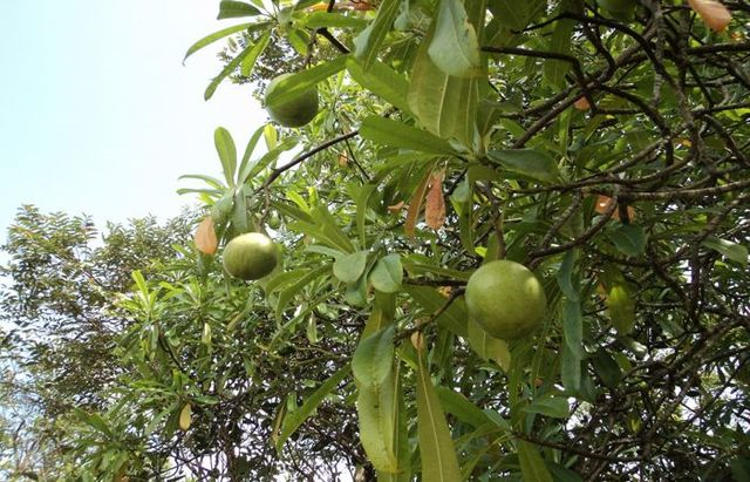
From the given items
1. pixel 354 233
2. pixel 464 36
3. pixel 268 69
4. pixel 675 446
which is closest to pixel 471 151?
pixel 464 36

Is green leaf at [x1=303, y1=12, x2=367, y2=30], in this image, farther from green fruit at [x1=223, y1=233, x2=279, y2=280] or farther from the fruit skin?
the fruit skin

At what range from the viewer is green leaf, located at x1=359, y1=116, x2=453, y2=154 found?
0.91 meters

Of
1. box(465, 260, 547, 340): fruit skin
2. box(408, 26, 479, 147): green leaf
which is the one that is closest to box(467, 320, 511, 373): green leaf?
box(465, 260, 547, 340): fruit skin

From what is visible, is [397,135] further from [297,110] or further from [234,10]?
[234,10]

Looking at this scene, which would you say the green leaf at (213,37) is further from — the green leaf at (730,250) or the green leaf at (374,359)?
the green leaf at (730,250)

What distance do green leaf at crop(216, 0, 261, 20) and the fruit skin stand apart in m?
0.71

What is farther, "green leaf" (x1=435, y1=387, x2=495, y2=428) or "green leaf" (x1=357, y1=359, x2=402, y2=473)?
"green leaf" (x1=435, y1=387, x2=495, y2=428)

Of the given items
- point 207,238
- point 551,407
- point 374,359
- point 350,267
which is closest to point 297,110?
point 207,238

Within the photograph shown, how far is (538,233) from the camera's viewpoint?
123 centimetres

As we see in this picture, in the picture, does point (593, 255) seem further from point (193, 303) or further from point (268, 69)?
point (268, 69)

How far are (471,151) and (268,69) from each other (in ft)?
14.2

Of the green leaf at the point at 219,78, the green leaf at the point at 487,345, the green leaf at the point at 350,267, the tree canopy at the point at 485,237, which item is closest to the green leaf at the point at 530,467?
the tree canopy at the point at 485,237

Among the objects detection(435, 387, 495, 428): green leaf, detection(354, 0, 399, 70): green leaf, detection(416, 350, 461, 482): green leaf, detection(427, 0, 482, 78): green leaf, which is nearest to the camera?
detection(427, 0, 482, 78): green leaf

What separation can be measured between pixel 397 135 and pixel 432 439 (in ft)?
1.53
